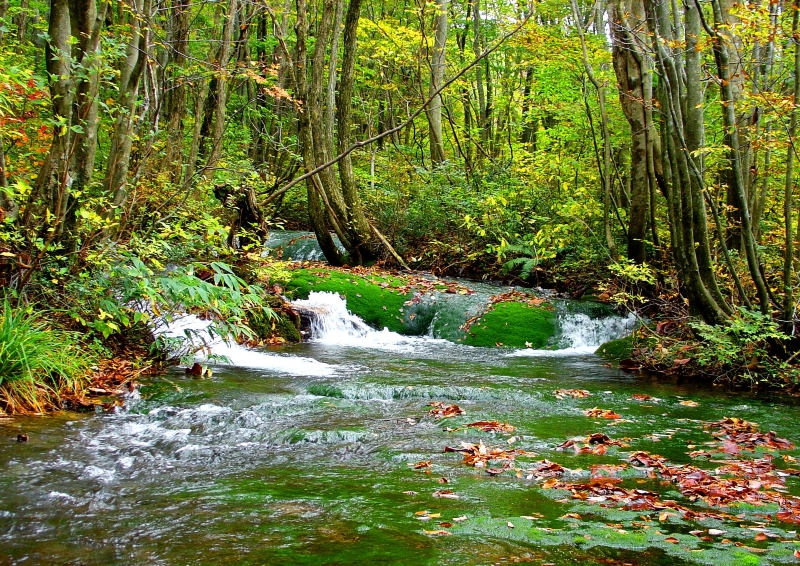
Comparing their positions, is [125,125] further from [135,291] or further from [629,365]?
[629,365]

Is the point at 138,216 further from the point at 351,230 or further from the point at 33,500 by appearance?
the point at 351,230

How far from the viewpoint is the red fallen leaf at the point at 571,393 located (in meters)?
7.65

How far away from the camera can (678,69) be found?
934 cm

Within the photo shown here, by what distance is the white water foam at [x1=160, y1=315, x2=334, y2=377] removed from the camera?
8.51m

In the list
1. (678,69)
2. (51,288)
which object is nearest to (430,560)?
(51,288)

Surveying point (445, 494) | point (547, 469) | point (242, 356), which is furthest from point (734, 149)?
point (242, 356)

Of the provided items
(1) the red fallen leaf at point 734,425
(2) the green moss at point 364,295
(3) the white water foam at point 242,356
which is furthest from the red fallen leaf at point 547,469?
(2) the green moss at point 364,295

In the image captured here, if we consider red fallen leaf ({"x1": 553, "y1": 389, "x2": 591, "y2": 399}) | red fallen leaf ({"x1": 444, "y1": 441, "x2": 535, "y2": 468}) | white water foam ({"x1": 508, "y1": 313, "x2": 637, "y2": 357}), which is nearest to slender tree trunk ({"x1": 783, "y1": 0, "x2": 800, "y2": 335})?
red fallen leaf ({"x1": 553, "y1": 389, "x2": 591, "y2": 399})

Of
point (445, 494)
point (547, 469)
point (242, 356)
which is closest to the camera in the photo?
point (445, 494)

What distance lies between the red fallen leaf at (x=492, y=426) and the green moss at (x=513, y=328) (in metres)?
5.86

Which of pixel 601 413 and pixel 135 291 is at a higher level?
pixel 135 291

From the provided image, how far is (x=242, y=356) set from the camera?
950cm

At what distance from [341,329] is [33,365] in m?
6.78

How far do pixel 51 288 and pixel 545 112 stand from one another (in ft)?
45.4
